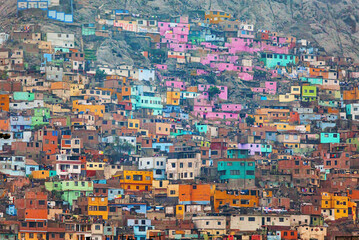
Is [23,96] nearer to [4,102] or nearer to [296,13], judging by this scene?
[4,102]

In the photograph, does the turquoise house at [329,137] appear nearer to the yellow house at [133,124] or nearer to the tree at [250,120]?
the tree at [250,120]

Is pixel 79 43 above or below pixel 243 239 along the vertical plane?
above

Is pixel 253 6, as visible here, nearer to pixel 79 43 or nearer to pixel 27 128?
pixel 79 43

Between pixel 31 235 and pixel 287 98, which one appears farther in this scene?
pixel 287 98

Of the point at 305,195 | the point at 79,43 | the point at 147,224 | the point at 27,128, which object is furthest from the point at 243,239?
the point at 79,43

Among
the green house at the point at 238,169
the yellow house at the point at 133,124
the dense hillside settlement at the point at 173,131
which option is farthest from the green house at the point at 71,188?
the yellow house at the point at 133,124

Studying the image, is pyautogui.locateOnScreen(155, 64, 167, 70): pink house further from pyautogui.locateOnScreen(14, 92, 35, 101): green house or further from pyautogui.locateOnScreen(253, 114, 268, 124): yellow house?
pyautogui.locateOnScreen(14, 92, 35, 101): green house

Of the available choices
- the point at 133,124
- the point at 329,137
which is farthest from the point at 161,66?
the point at 329,137
